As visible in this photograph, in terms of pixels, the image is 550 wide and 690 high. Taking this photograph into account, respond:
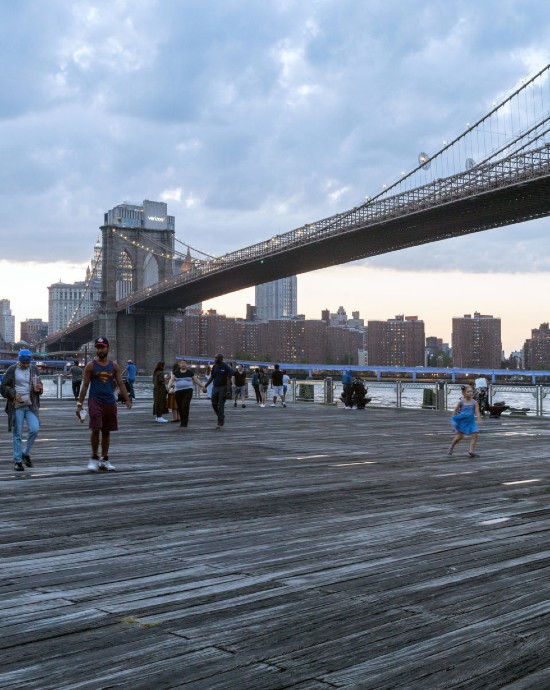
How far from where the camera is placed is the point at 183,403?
56.1 ft

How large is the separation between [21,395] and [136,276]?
97.7 metres

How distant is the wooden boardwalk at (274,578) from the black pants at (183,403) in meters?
7.18

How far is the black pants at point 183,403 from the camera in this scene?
17.0 m

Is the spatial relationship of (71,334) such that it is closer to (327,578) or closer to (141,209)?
(141,209)

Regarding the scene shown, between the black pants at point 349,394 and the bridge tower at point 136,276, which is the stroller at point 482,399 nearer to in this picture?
the black pants at point 349,394

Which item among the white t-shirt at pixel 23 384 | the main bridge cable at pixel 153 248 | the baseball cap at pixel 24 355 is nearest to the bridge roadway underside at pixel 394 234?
the main bridge cable at pixel 153 248

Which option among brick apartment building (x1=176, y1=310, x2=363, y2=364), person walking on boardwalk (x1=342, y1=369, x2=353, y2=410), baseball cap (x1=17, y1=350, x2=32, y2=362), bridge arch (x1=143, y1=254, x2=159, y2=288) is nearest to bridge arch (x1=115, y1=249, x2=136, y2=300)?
bridge arch (x1=143, y1=254, x2=159, y2=288)

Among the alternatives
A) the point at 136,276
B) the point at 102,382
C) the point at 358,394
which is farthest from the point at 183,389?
the point at 136,276

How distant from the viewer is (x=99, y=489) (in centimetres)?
808

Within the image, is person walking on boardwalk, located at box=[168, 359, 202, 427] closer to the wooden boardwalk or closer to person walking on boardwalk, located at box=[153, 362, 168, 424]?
person walking on boardwalk, located at box=[153, 362, 168, 424]

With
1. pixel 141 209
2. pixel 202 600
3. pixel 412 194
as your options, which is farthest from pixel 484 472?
pixel 141 209

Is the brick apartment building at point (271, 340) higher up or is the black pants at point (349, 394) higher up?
the brick apartment building at point (271, 340)

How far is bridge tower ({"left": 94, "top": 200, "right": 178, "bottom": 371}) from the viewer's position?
85.0 meters

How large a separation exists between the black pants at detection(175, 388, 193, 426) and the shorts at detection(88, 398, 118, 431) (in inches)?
289
